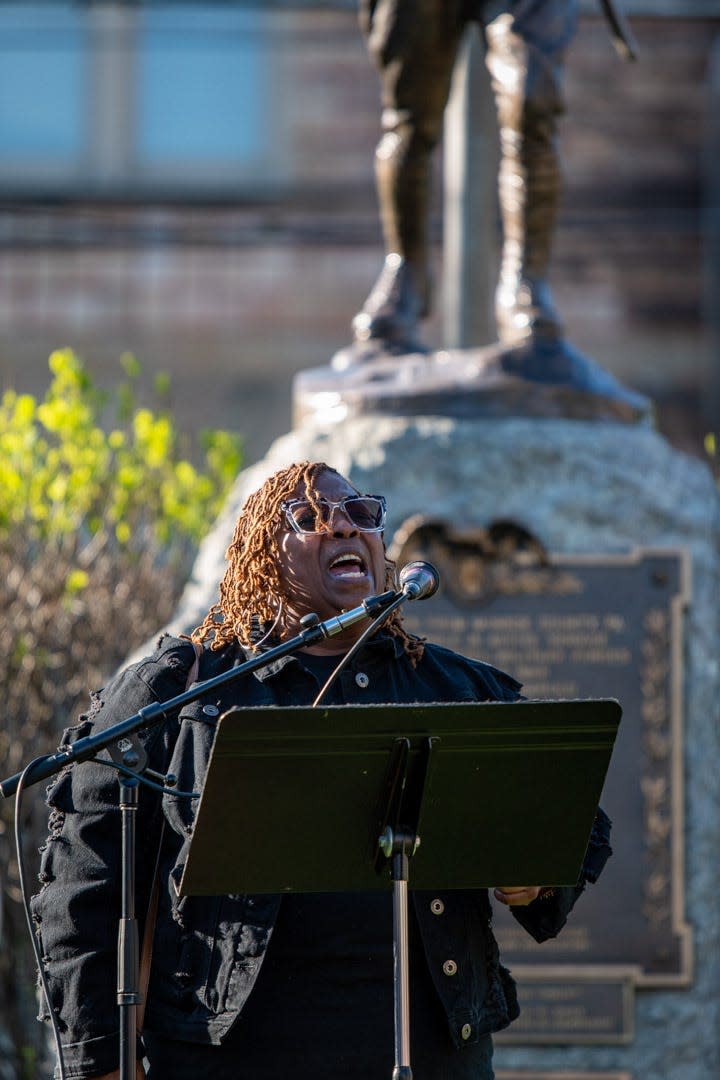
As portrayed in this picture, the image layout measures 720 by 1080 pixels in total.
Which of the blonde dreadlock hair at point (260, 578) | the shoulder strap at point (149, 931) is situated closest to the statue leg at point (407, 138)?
the blonde dreadlock hair at point (260, 578)

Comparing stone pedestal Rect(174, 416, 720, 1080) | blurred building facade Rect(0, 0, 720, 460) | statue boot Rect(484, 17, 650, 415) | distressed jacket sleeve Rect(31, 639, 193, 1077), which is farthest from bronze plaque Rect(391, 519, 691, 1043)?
blurred building facade Rect(0, 0, 720, 460)

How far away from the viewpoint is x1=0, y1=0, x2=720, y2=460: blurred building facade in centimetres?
1470

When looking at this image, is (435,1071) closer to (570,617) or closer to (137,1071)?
(137,1071)

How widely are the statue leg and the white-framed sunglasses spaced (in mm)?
2775

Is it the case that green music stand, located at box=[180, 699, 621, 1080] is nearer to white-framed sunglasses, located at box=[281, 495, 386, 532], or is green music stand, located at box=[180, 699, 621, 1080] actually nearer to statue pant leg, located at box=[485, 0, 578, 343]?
white-framed sunglasses, located at box=[281, 495, 386, 532]

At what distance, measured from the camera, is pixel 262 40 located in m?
15.2

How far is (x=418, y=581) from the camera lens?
118 inches

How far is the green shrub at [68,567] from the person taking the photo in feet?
22.0

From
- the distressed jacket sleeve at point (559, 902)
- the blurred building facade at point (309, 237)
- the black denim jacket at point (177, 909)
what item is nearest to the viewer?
the black denim jacket at point (177, 909)

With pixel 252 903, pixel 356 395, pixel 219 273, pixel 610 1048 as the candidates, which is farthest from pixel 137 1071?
pixel 219 273

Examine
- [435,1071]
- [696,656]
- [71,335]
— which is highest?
[435,1071]

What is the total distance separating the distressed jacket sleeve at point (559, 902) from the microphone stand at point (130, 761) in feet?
1.83

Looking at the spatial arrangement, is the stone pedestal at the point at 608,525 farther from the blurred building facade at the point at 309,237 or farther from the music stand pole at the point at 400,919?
the blurred building facade at the point at 309,237

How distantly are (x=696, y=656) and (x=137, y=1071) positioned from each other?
279 cm
